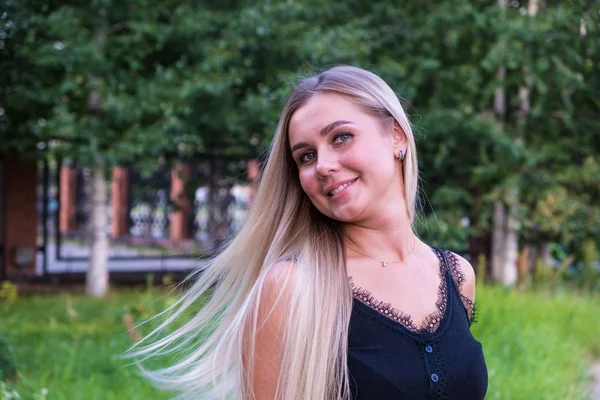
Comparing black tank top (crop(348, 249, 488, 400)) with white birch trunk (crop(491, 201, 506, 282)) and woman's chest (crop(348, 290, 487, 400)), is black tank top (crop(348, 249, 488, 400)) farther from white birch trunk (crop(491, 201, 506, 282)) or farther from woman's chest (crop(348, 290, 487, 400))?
white birch trunk (crop(491, 201, 506, 282))

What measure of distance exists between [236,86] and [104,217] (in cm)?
251

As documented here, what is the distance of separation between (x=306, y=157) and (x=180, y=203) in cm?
1143

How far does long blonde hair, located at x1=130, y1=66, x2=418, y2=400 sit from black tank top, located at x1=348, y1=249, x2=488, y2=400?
0.04 meters

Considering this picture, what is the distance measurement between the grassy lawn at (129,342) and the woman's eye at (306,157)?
152cm

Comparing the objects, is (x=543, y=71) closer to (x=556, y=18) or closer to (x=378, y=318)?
(x=556, y=18)

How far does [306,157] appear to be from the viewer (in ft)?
5.59

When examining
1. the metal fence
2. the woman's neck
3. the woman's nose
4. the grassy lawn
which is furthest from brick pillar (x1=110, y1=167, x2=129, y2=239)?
the woman's nose

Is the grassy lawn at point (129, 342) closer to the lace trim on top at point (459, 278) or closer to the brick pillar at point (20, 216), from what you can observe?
the lace trim on top at point (459, 278)

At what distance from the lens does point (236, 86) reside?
10016 mm

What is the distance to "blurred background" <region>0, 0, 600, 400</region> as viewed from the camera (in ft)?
27.9

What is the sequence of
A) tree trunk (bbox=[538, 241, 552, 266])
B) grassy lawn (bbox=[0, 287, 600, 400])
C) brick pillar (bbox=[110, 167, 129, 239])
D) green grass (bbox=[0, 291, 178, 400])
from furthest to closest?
brick pillar (bbox=[110, 167, 129, 239]), tree trunk (bbox=[538, 241, 552, 266]), grassy lawn (bbox=[0, 287, 600, 400]), green grass (bbox=[0, 291, 178, 400])

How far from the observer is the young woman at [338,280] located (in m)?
1.57

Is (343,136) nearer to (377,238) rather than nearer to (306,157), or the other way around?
(306,157)

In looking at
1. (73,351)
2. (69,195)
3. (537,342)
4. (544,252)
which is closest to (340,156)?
(73,351)
